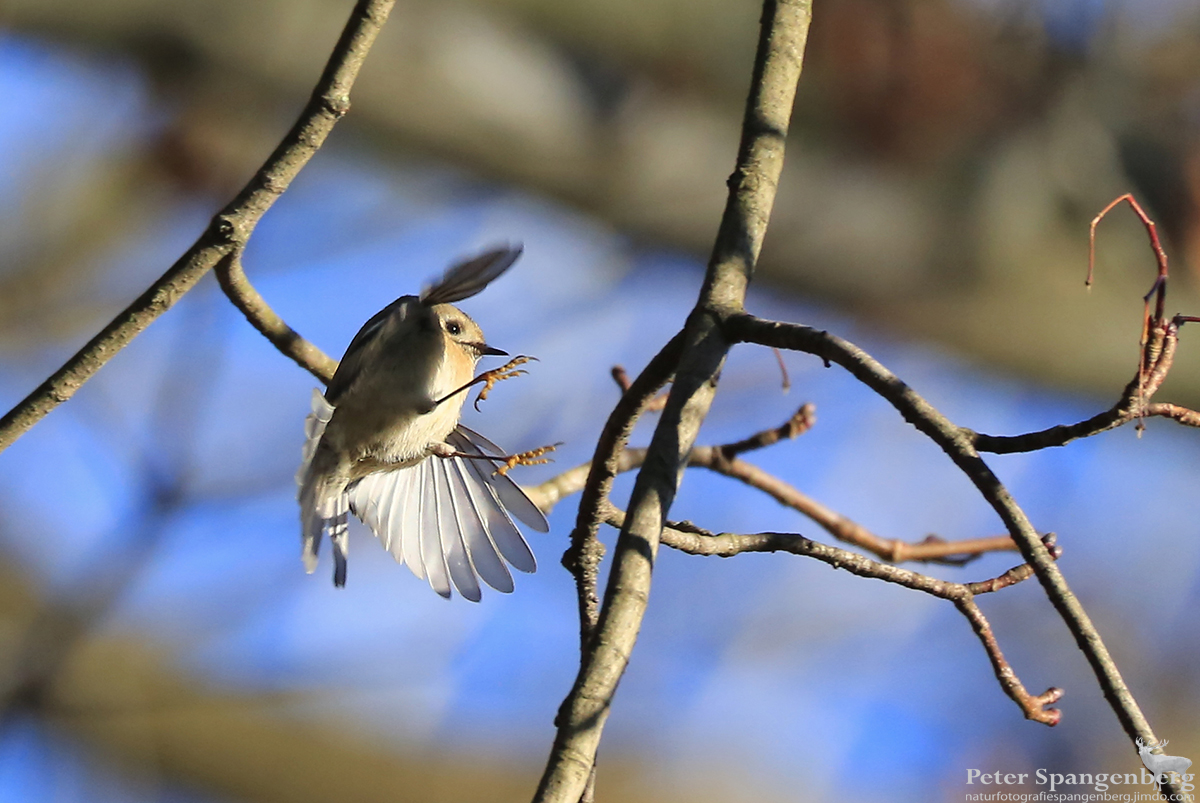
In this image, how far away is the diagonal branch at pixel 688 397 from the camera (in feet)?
1.66

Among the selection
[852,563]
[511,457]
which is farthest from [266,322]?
[852,563]

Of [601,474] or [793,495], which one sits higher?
[793,495]

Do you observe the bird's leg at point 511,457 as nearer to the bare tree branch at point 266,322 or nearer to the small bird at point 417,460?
the small bird at point 417,460

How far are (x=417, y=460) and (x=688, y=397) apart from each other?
756 mm

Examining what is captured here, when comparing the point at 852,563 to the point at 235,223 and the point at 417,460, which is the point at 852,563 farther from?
the point at 417,460

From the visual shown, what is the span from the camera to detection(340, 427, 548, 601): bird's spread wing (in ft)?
3.91

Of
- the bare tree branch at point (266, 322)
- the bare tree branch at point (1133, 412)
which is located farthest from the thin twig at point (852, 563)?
the bare tree branch at point (266, 322)

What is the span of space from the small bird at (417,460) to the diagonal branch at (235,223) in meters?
0.32

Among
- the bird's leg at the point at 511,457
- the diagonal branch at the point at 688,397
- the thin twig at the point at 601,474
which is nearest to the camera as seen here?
the diagonal branch at the point at 688,397

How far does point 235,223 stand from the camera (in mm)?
812

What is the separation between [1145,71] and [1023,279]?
78cm

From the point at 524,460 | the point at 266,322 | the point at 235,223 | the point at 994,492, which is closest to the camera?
the point at 994,492

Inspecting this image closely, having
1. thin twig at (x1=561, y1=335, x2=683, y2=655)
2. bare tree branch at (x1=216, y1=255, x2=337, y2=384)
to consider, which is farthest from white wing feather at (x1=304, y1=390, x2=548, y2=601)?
thin twig at (x1=561, y1=335, x2=683, y2=655)

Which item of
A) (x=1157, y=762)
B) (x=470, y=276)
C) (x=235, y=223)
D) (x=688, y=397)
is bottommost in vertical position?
(x=1157, y=762)
